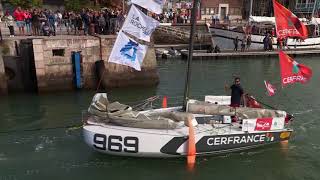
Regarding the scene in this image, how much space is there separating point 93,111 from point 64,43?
971cm

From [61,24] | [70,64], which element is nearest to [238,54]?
[61,24]

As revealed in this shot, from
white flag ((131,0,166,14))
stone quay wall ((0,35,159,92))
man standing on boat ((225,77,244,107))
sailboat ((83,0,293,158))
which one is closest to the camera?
white flag ((131,0,166,14))

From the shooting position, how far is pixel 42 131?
16594 mm

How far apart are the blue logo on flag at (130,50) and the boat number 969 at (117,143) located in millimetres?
2532

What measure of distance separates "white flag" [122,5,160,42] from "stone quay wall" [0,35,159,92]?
10.4m

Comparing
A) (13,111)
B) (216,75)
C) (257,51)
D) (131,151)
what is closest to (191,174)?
(131,151)

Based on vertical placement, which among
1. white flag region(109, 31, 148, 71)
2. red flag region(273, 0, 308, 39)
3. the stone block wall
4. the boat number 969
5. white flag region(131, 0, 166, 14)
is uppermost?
white flag region(131, 0, 166, 14)

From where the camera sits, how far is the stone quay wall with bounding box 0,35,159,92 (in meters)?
22.1

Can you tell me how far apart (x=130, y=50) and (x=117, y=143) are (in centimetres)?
298

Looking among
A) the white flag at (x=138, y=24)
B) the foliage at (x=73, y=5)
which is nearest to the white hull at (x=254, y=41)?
the foliage at (x=73, y=5)

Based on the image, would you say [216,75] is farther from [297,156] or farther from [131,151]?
[131,151]

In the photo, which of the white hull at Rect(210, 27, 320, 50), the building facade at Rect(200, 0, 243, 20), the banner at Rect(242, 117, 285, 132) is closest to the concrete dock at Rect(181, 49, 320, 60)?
the white hull at Rect(210, 27, 320, 50)

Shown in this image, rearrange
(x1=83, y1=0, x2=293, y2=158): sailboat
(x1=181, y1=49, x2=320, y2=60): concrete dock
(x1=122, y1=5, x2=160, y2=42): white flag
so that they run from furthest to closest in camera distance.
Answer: (x1=181, y1=49, x2=320, y2=60): concrete dock, (x1=83, y1=0, x2=293, y2=158): sailboat, (x1=122, y1=5, x2=160, y2=42): white flag

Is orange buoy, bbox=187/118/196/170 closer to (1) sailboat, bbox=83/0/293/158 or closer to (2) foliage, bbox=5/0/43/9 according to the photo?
(1) sailboat, bbox=83/0/293/158
